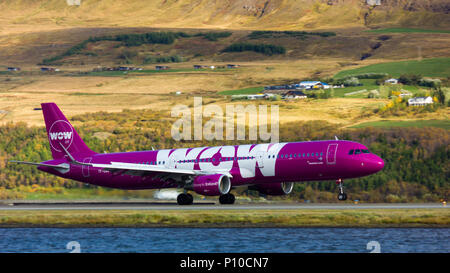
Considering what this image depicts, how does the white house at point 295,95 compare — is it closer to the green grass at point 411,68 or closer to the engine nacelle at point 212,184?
the green grass at point 411,68

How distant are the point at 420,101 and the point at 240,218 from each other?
80674mm

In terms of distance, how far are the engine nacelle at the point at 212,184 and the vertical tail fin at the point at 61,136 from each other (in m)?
14.5

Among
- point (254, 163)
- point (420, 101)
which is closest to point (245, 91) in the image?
point (420, 101)

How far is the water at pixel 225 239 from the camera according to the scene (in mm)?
37844

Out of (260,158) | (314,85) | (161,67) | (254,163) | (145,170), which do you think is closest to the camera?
(260,158)

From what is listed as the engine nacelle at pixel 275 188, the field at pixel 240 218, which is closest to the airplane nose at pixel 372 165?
the field at pixel 240 218

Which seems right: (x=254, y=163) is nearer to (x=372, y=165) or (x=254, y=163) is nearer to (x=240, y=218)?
(x=372, y=165)

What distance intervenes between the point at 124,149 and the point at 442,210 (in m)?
57.0

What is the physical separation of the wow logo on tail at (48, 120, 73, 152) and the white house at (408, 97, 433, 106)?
229 feet

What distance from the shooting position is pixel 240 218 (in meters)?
49.1

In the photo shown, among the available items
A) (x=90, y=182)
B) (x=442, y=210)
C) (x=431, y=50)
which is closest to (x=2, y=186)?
(x=90, y=182)

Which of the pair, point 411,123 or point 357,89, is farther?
point 357,89

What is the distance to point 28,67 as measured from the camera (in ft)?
635

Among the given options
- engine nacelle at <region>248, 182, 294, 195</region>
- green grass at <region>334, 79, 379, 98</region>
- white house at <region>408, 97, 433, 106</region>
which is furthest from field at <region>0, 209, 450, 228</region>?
green grass at <region>334, 79, 379, 98</region>
